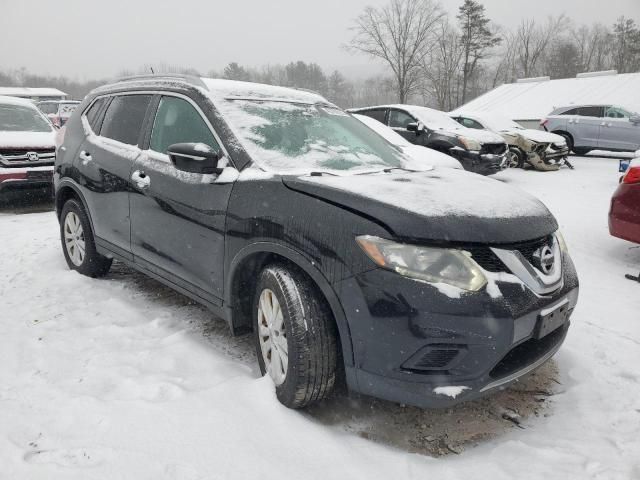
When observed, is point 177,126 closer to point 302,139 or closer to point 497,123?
point 302,139

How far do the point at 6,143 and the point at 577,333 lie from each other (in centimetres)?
787

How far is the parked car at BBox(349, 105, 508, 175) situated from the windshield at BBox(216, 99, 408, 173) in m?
5.92

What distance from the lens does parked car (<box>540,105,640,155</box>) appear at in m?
14.3

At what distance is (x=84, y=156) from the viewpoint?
399 centimetres

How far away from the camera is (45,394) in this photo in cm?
246

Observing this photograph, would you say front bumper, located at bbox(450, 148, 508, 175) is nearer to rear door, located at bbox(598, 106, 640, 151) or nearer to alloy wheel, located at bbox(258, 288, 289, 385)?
rear door, located at bbox(598, 106, 640, 151)

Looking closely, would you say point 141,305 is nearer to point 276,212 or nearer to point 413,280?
point 276,212

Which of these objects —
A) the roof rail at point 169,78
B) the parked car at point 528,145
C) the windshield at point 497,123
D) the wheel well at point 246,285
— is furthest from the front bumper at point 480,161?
the wheel well at point 246,285

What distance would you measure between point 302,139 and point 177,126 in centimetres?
86

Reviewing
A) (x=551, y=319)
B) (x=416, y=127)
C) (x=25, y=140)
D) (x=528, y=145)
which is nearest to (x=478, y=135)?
(x=416, y=127)

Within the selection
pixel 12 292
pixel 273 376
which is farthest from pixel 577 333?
pixel 12 292

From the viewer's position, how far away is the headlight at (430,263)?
77.0 inches

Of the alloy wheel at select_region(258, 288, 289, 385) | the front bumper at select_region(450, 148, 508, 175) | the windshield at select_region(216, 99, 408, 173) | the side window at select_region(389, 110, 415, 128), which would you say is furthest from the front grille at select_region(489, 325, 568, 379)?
the side window at select_region(389, 110, 415, 128)

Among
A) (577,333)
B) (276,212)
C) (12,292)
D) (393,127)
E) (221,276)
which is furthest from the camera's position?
(393,127)
